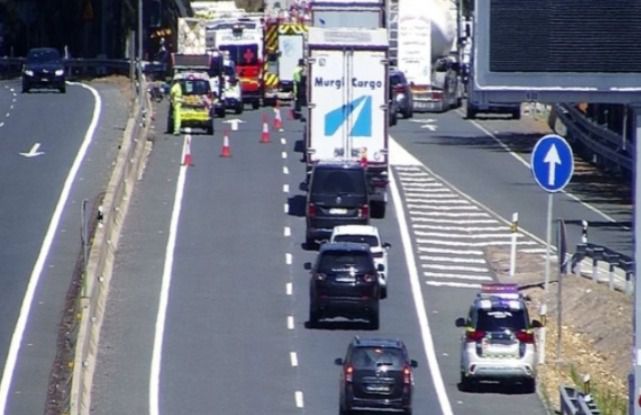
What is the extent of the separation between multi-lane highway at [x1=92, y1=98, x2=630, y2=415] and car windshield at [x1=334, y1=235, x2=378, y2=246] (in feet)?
3.54

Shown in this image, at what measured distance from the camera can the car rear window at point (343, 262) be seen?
39.3 metres

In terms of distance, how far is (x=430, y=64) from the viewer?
82.6 meters

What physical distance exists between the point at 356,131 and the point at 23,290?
12.2 meters

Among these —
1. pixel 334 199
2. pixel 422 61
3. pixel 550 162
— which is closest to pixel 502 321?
pixel 550 162

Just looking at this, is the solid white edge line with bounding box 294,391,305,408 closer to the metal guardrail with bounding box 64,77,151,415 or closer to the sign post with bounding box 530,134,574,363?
the metal guardrail with bounding box 64,77,151,415

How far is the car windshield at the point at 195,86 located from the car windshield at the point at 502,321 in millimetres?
31286

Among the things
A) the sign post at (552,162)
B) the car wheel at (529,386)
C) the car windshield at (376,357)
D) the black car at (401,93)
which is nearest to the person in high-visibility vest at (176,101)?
the black car at (401,93)

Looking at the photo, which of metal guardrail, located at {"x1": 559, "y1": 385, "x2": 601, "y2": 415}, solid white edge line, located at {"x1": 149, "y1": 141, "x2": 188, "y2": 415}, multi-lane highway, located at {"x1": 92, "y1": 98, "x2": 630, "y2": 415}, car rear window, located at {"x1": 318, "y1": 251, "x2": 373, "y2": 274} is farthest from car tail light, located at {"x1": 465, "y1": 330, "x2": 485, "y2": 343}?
solid white edge line, located at {"x1": 149, "y1": 141, "x2": 188, "y2": 415}

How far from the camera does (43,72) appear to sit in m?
78.9

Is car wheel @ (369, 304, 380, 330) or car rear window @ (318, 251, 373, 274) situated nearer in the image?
car wheel @ (369, 304, 380, 330)

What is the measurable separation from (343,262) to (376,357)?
774cm

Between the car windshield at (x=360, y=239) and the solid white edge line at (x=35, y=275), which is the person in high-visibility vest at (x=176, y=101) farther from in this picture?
the car windshield at (x=360, y=239)

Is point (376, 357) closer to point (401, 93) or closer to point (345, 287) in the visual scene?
point (345, 287)

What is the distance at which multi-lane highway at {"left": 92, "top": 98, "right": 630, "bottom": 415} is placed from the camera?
113ft
